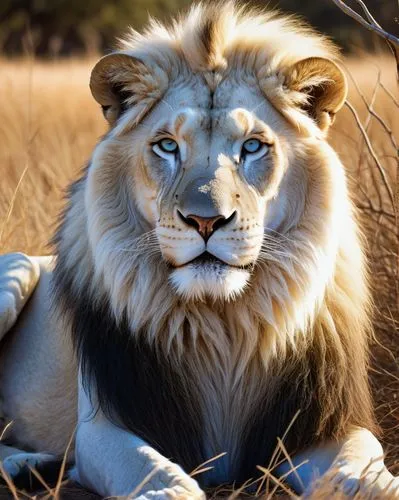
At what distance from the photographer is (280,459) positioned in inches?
149

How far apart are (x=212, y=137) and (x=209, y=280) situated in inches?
17.9

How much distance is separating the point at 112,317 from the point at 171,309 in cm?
21

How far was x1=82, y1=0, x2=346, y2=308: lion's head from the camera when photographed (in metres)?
3.47

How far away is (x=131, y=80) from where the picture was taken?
3.85 meters

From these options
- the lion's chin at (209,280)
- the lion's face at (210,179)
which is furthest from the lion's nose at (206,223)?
the lion's chin at (209,280)

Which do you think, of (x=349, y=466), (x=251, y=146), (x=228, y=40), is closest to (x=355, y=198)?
(x=228, y=40)

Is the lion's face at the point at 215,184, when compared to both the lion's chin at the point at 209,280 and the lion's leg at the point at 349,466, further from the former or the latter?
the lion's leg at the point at 349,466

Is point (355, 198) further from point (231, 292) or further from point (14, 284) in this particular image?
point (231, 292)

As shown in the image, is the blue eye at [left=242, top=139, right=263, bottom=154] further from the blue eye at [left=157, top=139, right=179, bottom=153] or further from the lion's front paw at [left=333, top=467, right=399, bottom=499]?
the lion's front paw at [left=333, top=467, right=399, bottom=499]

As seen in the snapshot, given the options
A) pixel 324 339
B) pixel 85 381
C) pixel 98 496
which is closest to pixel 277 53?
pixel 324 339

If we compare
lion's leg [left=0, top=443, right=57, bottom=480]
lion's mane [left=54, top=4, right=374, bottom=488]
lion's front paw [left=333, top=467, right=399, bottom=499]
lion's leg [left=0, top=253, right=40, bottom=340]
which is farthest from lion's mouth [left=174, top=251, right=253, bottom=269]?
lion's leg [left=0, top=253, right=40, bottom=340]

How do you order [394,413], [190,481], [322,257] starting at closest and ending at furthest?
[190,481] < [322,257] < [394,413]

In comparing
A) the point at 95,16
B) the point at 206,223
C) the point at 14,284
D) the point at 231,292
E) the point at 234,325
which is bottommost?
the point at 95,16

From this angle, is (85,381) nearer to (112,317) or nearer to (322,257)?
(112,317)
